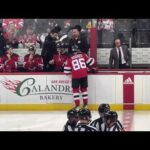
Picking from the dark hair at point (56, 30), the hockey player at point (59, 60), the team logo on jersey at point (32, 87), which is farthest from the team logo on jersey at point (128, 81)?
the dark hair at point (56, 30)

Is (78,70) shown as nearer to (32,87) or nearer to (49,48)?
(49,48)

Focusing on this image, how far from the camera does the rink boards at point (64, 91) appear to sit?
10398mm

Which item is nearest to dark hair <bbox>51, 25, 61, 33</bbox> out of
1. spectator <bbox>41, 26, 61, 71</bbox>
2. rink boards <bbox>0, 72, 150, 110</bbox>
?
spectator <bbox>41, 26, 61, 71</bbox>

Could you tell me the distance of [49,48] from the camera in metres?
10.8

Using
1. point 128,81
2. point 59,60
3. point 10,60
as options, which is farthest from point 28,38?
point 128,81

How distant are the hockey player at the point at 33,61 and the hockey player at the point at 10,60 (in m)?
0.28

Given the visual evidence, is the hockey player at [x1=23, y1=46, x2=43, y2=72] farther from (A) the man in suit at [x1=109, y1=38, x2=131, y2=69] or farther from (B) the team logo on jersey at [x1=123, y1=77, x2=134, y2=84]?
(B) the team logo on jersey at [x1=123, y1=77, x2=134, y2=84]

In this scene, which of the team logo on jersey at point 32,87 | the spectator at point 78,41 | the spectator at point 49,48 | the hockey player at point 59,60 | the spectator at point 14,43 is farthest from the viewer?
the spectator at point 14,43

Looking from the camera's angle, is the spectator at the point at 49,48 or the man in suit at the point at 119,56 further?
the man in suit at the point at 119,56

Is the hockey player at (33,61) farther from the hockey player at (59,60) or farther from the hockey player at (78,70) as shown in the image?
the hockey player at (78,70)

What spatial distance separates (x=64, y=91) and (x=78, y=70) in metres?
0.71
